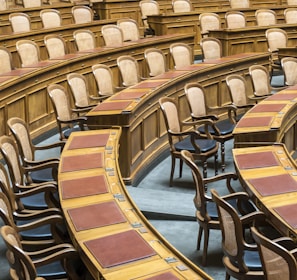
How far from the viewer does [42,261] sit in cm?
330

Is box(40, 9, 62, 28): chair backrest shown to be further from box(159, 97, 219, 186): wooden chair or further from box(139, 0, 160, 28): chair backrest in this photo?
box(159, 97, 219, 186): wooden chair

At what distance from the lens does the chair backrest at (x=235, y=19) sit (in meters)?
10.5

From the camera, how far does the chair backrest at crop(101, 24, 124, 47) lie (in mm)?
9008

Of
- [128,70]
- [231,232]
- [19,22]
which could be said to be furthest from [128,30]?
[231,232]

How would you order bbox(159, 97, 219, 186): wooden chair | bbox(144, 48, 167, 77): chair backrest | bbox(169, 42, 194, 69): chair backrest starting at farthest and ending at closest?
bbox(169, 42, 194, 69): chair backrest < bbox(144, 48, 167, 77): chair backrest < bbox(159, 97, 219, 186): wooden chair

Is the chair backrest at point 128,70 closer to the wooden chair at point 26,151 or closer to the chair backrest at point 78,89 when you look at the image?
the chair backrest at point 78,89

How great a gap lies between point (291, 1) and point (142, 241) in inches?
401

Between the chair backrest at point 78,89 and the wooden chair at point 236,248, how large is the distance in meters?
3.19

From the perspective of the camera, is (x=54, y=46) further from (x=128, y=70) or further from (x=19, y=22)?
(x=19, y=22)

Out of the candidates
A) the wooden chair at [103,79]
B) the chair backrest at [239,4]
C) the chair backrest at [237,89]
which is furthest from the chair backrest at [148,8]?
the chair backrest at [237,89]

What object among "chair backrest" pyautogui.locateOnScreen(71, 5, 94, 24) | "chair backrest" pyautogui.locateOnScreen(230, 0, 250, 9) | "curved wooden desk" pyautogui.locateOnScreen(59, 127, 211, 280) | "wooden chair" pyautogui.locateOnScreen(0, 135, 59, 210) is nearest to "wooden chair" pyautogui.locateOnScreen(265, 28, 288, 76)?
"chair backrest" pyautogui.locateOnScreen(230, 0, 250, 9)

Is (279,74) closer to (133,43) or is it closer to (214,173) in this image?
(133,43)

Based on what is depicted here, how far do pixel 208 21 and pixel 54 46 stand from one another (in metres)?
3.23

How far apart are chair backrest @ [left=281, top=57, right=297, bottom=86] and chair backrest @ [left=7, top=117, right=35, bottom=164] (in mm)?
4197
